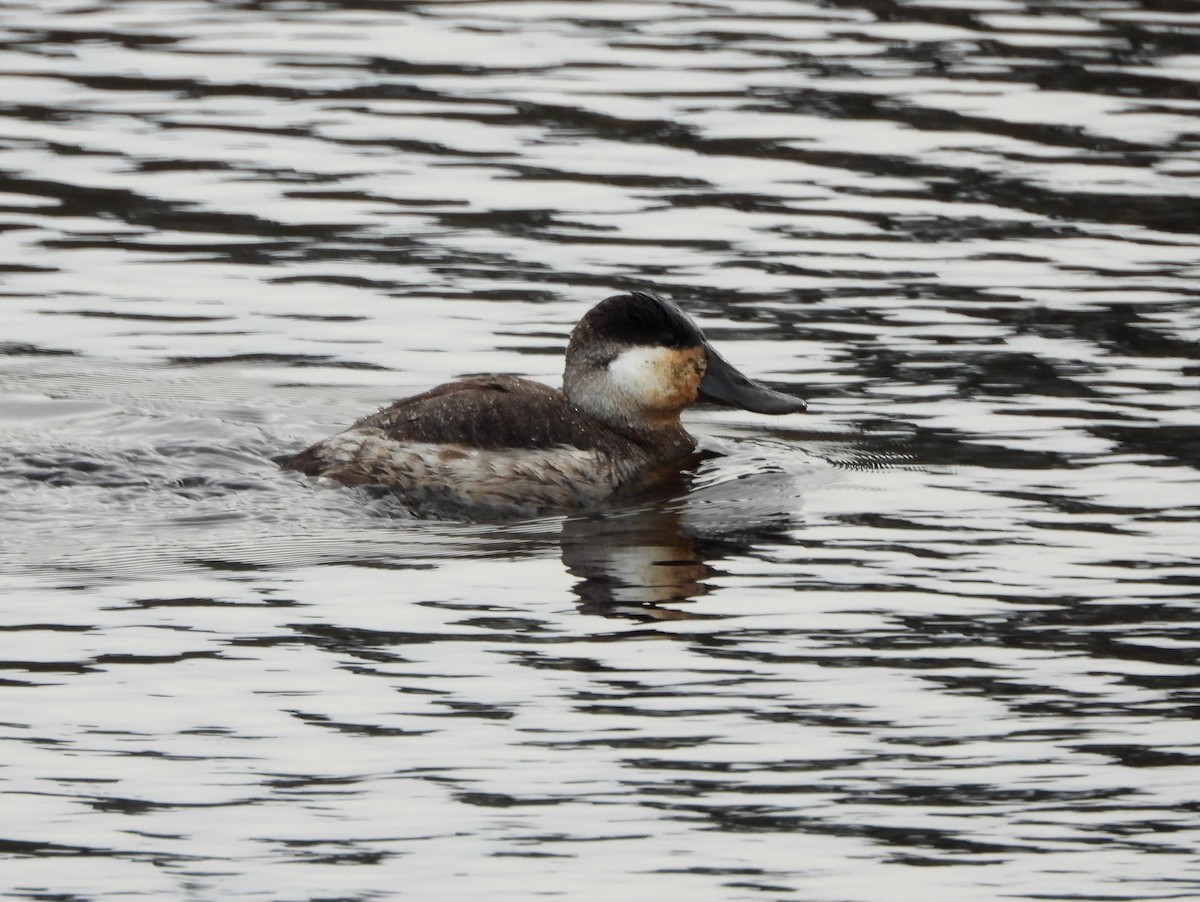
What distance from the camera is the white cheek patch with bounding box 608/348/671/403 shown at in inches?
428

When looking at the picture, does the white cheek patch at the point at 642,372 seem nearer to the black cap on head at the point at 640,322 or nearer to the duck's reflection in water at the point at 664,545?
the black cap on head at the point at 640,322

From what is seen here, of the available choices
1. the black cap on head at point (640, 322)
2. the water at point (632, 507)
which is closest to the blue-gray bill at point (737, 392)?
the black cap on head at point (640, 322)

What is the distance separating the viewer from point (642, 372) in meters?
10.9

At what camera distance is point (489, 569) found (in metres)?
9.06

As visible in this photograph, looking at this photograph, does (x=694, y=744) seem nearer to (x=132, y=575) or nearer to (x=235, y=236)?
(x=132, y=575)

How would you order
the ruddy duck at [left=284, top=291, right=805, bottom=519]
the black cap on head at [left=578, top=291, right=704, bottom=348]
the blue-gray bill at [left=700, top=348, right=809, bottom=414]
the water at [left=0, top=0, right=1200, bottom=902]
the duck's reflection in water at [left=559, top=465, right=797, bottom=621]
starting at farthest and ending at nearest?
the blue-gray bill at [left=700, top=348, right=809, bottom=414] < the black cap on head at [left=578, top=291, right=704, bottom=348] < the ruddy duck at [left=284, top=291, right=805, bottom=519] < the duck's reflection in water at [left=559, top=465, right=797, bottom=621] < the water at [left=0, top=0, right=1200, bottom=902]

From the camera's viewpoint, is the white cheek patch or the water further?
the white cheek patch

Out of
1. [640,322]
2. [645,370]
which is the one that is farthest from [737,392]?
[640,322]

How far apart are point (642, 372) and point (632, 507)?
87 cm

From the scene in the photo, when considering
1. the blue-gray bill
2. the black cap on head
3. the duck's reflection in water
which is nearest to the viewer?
the duck's reflection in water

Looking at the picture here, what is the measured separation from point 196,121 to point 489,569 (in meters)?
8.77

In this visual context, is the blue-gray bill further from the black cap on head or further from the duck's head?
the black cap on head

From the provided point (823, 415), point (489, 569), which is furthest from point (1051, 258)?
point (489, 569)

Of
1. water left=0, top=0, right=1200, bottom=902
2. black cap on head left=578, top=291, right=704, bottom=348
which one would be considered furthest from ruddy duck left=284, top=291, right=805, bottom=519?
water left=0, top=0, right=1200, bottom=902
